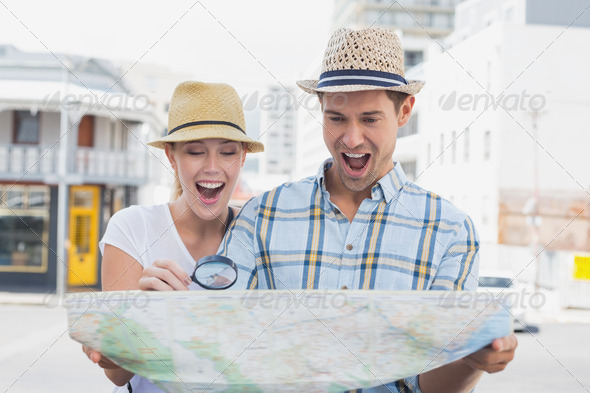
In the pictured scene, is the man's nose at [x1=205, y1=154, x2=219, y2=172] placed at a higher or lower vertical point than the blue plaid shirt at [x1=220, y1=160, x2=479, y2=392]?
higher

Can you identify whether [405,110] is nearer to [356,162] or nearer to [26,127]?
[356,162]

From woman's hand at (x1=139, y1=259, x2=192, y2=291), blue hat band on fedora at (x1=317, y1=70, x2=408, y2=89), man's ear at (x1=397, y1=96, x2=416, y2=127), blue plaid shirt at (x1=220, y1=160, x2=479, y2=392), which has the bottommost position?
woman's hand at (x1=139, y1=259, x2=192, y2=291)

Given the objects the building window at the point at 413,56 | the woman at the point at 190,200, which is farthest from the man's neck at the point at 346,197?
the building window at the point at 413,56

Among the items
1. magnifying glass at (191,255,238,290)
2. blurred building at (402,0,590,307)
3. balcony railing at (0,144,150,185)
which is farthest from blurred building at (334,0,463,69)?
magnifying glass at (191,255,238,290)

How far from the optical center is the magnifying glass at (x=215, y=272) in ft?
4.79

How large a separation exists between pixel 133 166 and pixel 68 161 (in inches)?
61.0

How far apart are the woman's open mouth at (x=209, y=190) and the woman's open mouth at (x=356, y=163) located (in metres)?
0.44

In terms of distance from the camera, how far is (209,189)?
184 centimetres

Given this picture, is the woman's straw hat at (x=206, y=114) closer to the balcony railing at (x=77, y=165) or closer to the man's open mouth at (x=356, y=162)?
the man's open mouth at (x=356, y=162)

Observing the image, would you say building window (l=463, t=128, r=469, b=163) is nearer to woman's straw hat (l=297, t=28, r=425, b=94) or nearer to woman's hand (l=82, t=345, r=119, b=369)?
woman's straw hat (l=297, t=28, r=425, b=94)

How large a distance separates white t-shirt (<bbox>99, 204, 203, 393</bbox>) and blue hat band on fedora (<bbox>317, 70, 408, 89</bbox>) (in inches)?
27.3

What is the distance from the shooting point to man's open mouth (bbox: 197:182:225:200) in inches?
71.3

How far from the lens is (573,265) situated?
13.5m

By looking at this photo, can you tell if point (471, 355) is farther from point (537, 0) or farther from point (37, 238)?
point (537, 0)
